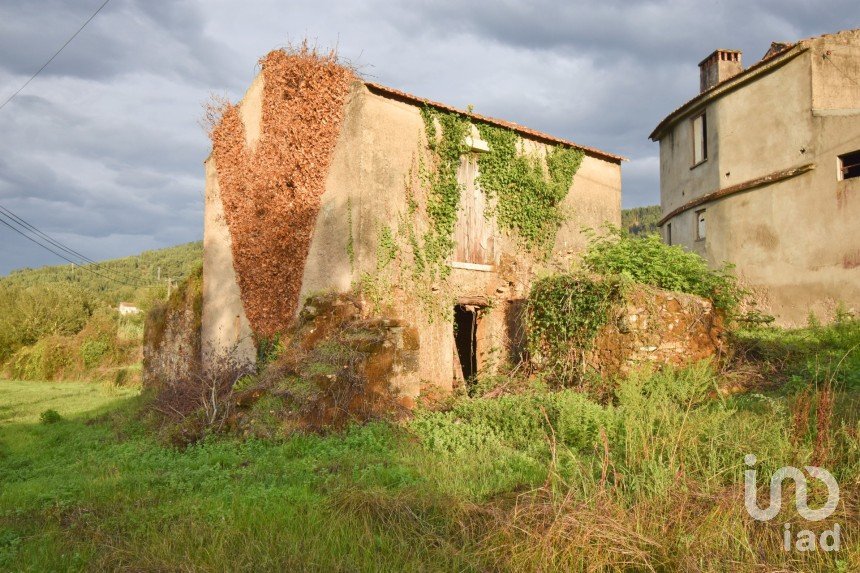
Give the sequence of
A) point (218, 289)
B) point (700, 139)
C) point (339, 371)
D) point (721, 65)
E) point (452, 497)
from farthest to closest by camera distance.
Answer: point (721, 65), point (700, 139), point (218, 289), point (339, 371), point (452, 497)

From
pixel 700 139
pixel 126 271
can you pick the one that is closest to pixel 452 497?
pixel 700 139

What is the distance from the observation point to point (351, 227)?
10445 millimetres

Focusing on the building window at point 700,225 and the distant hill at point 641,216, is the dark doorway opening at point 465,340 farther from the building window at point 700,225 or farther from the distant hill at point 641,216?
the distant hill at point 641,216

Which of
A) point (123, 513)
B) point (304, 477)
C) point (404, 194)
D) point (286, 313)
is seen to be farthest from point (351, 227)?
point (123, 513)

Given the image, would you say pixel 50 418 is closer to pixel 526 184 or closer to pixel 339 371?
pixel 339 371

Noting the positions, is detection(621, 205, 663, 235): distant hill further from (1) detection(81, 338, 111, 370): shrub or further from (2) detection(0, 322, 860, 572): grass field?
(2) detection(0, 322, 860, 572): grass field

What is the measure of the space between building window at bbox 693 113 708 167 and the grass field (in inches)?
479

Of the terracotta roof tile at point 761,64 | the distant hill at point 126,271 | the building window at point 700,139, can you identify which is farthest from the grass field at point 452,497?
the distant hill at point 126,271

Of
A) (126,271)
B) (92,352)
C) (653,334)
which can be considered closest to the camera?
(653,334)

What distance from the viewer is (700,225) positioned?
18.5m

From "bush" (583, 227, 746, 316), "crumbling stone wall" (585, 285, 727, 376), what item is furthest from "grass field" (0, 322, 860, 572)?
"bush" (583, 227, 746, 316)

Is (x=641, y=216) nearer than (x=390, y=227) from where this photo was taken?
No

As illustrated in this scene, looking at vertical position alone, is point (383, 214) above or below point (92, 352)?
above

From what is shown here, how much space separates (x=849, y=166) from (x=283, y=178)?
1334 cm
